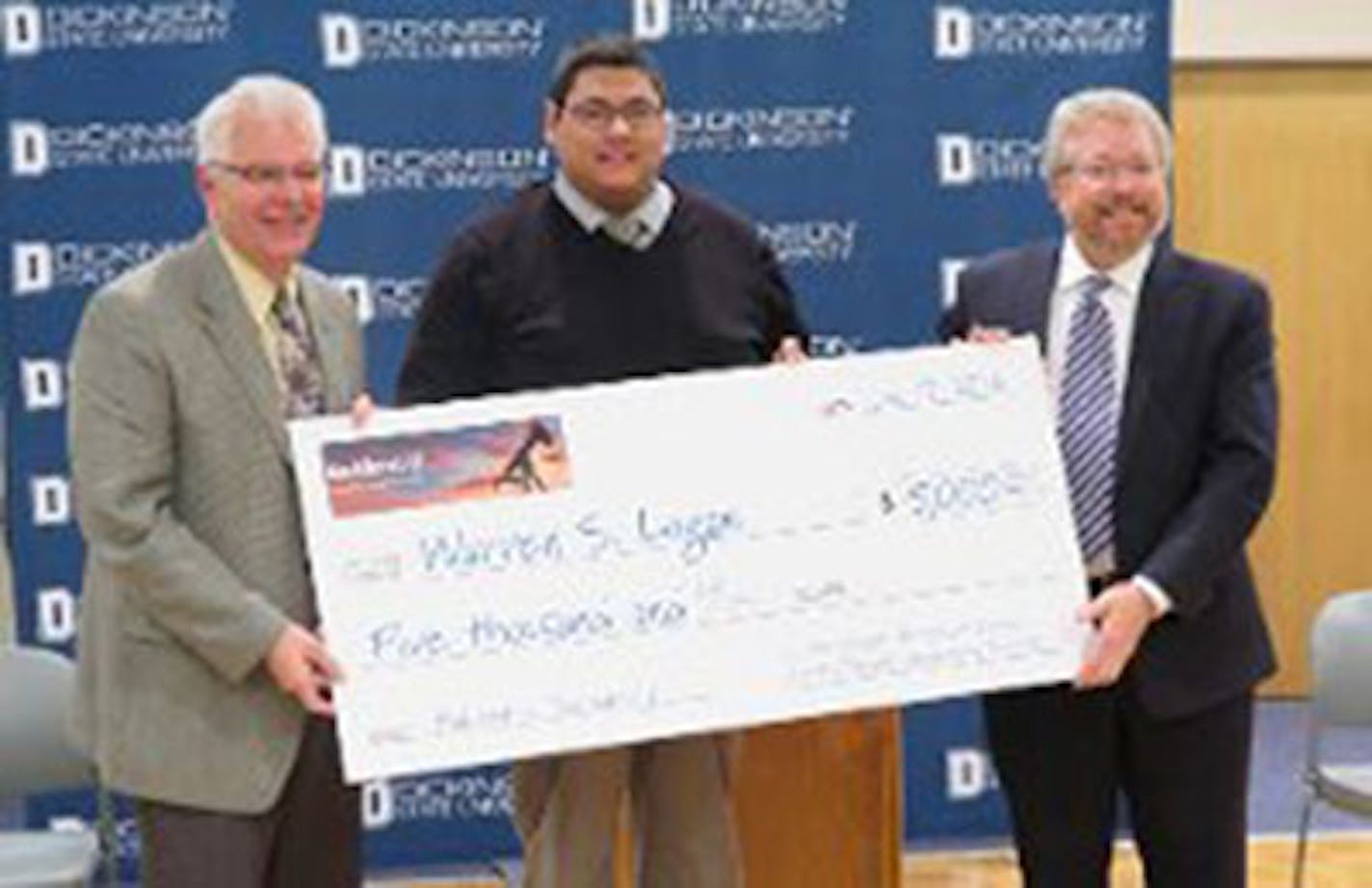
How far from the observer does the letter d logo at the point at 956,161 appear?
6504mm

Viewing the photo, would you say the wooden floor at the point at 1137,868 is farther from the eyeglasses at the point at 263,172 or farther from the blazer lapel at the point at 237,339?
the eyeglasses at the point at 263,172

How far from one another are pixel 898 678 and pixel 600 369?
0.78 metres

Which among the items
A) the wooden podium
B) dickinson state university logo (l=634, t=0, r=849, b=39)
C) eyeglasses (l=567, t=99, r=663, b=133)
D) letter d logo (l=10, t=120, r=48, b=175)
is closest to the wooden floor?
the wooden podium

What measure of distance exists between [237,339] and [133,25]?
9.68 ft

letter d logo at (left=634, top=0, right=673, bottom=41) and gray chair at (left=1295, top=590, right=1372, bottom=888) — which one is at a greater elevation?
letter d logo at (left=634, top=0, right=673, bottom=41)

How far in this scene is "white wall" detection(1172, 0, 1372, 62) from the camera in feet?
29.3

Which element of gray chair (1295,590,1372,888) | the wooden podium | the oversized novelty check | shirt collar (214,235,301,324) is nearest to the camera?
shirt collar (214,235,301,324)

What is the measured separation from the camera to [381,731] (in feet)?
12.2

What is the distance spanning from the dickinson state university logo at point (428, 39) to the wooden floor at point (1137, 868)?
2357mm

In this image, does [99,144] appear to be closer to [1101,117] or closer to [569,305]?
[569,305]

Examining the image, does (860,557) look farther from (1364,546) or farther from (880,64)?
(1364,546)

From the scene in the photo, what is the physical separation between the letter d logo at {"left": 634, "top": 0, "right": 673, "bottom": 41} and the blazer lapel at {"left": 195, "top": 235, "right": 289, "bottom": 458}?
296cm

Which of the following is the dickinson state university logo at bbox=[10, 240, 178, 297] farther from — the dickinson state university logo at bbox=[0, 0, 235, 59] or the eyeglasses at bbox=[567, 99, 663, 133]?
the eyeglasses at bbox=[567, 99, 663, 133]

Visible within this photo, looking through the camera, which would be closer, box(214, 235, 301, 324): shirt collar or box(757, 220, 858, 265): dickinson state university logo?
box(214, 235, 301, 324): shirt collar
